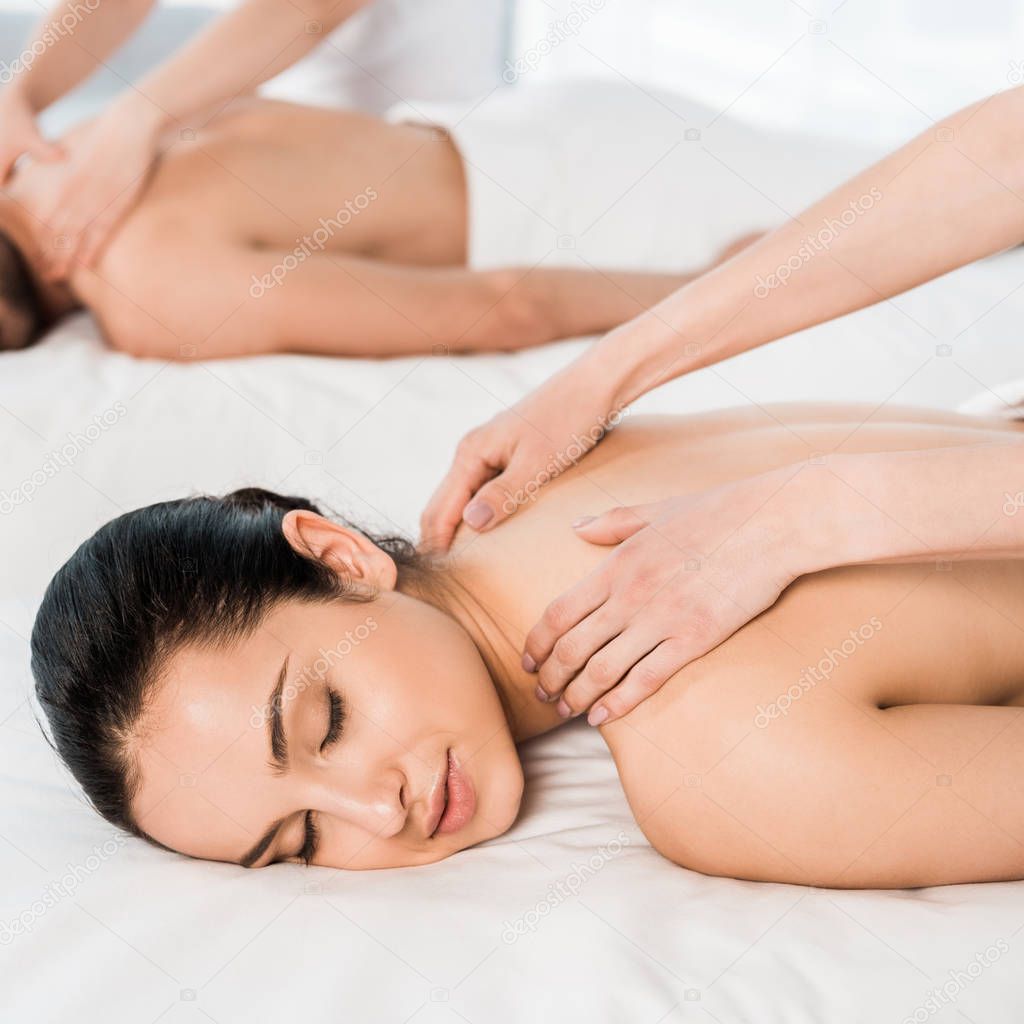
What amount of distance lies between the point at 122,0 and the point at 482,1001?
2.04m

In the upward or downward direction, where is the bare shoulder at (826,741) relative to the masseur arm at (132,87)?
downward

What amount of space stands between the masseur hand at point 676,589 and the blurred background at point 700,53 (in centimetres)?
212

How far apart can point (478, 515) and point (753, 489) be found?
0.33m

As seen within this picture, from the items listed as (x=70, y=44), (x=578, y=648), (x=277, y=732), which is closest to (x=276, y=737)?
(x=277, y=732)

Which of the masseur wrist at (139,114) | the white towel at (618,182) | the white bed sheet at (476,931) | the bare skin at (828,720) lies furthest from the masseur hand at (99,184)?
the bare skin at (828,720)

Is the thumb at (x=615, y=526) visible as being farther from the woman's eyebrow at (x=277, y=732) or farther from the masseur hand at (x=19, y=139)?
the masseur hand at (x=19, y=139)

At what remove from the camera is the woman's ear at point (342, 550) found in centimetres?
107

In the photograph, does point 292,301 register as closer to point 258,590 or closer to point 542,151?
point 542,151

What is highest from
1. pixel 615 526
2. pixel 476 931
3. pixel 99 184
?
pixel 99 184

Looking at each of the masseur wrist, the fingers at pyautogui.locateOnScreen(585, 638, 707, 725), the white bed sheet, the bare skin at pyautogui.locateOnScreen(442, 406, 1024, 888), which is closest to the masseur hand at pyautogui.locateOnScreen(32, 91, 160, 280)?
the masseur wrist

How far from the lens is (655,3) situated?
3.46 metres

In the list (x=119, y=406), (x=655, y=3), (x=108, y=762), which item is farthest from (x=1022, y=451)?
(x=655, y=3)

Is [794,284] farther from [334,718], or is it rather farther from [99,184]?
[99,184]

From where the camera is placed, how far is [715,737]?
935mm
